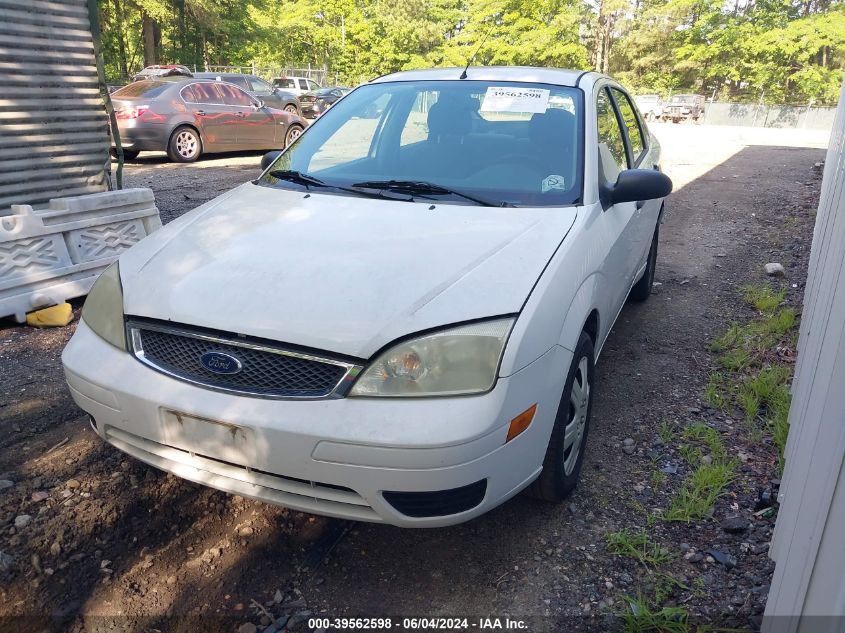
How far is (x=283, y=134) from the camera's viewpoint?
13859 mm

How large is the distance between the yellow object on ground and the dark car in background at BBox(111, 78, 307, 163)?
696cm

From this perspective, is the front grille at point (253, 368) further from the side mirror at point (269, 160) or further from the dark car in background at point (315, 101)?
the dark car in background at point (315, 101)

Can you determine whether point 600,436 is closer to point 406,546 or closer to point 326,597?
point 406,546

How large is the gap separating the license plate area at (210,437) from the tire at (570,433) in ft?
3.50

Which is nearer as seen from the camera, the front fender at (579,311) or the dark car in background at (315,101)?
the front fender at (579,311)

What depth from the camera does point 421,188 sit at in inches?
113

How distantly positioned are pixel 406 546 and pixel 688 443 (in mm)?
1593

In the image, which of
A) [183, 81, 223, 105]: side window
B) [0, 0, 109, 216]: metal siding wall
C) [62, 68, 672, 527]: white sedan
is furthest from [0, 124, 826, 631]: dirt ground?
[183, 81, 223, 105]: side window

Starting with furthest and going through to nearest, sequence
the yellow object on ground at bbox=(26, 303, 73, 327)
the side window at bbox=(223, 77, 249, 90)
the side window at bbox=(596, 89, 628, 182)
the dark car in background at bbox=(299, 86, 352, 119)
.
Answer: the dark car in background at bbox=(299, 86, 352, 119) → the side window at bbox=(223, 77, 249, 90) → the yellow object on ground at bbox=(26, 303, 73, 327) → the side window at bbox=(596, 89, 628, 182)

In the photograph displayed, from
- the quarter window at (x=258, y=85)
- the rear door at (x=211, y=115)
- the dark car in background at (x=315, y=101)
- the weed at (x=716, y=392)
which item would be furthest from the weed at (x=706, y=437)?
the dark car in background at (x=315, y=101)

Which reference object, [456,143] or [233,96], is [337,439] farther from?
[233,96]

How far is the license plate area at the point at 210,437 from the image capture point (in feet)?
6.44

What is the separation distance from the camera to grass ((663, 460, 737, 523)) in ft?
8.45

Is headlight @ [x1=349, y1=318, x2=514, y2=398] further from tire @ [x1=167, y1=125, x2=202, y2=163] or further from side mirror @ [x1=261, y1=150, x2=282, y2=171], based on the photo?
tire @ [x1=167, y1=125, x2=202, y2=163]
